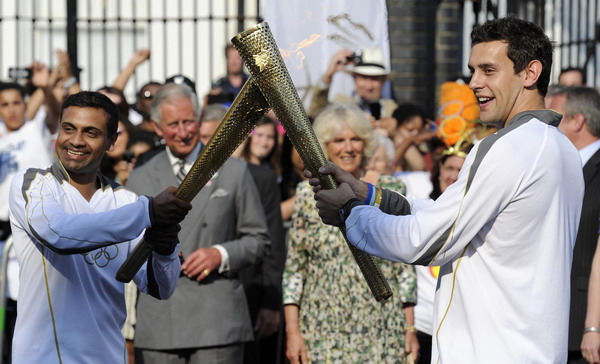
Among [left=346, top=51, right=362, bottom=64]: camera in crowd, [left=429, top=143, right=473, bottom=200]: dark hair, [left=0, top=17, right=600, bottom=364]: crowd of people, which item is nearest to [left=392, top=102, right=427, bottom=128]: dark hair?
[left=0, top=17, right=600, bottom=364]: crowd of people

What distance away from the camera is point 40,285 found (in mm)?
4895

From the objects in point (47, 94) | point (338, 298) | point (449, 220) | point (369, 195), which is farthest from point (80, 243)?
point (47, 94)

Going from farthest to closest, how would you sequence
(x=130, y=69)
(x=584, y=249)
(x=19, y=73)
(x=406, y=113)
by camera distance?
1. (x=19, y=73)
2. (x=130, y=69)
3. (x=406, y=113)
4. (x=584, y=249)

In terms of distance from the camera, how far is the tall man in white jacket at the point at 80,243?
470 centimetres

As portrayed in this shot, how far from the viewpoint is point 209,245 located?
6.92 metres

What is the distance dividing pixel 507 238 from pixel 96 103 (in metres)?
2.00

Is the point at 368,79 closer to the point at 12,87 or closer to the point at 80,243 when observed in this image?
the point at 12,87

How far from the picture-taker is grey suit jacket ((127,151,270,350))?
668 cm

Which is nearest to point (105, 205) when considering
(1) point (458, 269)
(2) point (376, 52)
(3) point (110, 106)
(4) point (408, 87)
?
(3) point (110, 106)

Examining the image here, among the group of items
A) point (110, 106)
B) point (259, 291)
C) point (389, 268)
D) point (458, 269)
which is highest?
point (110, 106)

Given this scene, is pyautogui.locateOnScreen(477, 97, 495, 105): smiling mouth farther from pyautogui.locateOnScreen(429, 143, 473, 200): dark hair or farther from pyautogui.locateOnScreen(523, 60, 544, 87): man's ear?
pyautogui.locateOnScreen(429, 143, 473, 200): dark hair

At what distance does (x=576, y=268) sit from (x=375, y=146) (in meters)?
1.47

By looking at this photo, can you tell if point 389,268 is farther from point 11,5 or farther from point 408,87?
point 11,5

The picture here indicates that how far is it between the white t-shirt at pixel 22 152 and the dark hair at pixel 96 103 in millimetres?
3954
